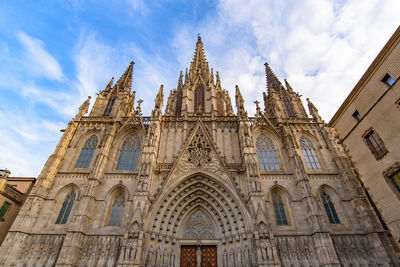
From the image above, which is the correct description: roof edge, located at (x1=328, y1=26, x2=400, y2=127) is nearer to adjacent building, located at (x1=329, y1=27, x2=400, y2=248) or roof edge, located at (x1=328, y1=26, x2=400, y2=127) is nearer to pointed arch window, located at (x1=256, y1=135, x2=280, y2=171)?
adjacent building, located at (x1=329, y1=27, x2=400, y2=248)

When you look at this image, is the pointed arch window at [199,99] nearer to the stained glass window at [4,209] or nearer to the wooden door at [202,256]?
the wooden door at [202,256]

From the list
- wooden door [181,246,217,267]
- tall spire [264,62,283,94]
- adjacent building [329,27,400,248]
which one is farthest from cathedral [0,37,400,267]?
tall spire [264,62,283,94]

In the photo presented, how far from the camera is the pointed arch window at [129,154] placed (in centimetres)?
1848

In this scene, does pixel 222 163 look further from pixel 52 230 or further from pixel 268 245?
pixel 52 230

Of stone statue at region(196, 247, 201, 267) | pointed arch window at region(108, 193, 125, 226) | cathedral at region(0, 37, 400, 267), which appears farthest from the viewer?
pointed arch window at region(108, 193, 125, 226)

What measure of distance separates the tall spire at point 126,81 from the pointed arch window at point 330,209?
2450 cm

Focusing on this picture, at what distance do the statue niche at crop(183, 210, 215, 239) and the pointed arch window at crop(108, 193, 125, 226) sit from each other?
5.25 meters

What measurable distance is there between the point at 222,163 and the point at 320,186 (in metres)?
8.43

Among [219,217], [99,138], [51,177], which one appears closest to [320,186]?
[219,217]

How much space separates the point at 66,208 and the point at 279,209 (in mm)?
16995

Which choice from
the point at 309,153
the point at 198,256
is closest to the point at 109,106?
the point at 198,256

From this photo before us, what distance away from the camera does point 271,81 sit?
1160 inches

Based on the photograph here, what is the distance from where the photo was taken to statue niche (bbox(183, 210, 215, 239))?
15.5 m

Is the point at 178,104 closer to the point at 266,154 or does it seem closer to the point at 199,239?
the point at 266,154
